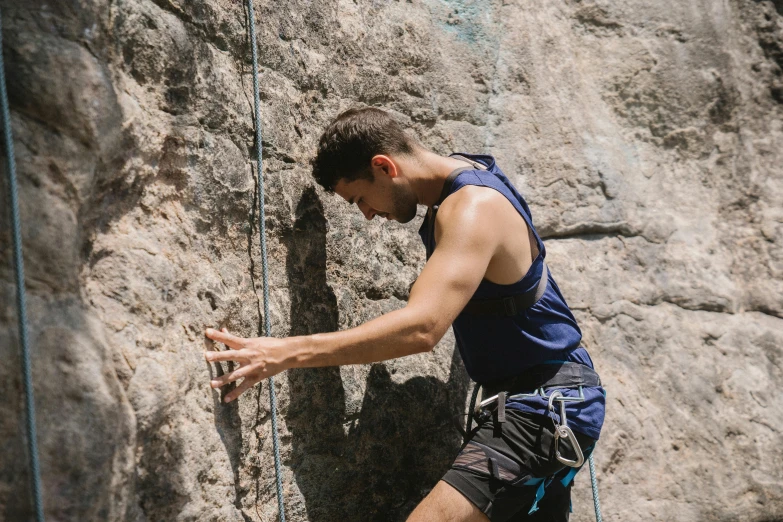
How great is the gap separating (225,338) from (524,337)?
0.85 meters

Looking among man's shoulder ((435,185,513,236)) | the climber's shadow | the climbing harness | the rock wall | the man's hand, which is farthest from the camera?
the climber's shadow

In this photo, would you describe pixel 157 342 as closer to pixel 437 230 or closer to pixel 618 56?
pixel 437 230

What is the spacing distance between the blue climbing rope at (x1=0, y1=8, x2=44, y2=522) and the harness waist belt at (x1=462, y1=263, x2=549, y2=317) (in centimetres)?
119

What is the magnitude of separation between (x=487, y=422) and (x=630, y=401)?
42.3 inches

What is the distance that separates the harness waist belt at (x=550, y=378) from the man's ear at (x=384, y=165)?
710 mm

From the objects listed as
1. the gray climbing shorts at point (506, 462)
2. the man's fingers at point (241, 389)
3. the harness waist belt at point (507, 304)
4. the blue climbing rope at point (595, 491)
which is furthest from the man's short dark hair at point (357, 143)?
the blue climbing rope at point (595, 491)

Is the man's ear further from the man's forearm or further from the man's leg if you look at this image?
Result: the man's leg

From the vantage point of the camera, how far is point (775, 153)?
372cm

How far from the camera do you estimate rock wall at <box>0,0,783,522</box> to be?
5.63ft

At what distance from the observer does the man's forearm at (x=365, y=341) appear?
6.53ft

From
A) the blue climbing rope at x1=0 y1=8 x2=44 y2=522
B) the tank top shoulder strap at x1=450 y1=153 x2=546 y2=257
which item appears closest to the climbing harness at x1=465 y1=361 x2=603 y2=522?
the tank top shoulder strap at x1=450 y1=153 x2=546 y2=257

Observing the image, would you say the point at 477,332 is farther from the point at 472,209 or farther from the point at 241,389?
the point at 241,389

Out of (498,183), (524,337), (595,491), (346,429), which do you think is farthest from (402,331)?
(595,491)

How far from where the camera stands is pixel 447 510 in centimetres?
214
